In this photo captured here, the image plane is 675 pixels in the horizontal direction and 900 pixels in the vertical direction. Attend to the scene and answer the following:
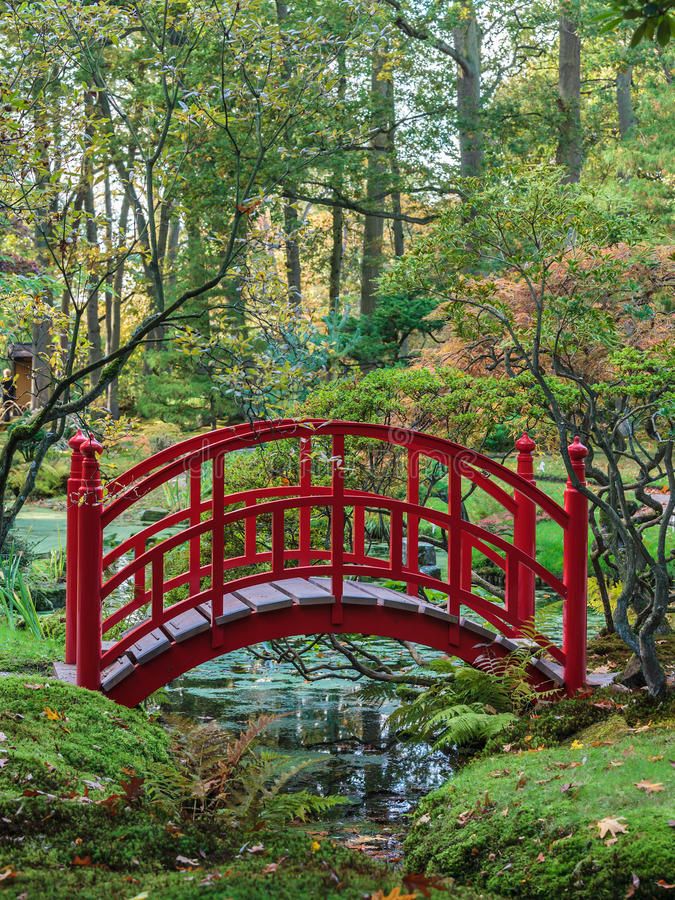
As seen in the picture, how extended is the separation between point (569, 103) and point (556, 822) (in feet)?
53.1

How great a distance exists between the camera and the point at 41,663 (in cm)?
629

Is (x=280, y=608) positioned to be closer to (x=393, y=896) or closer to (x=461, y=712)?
(x=461, y=712)

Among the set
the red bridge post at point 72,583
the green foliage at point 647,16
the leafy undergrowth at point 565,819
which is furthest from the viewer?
the red bridge post at point 72,583

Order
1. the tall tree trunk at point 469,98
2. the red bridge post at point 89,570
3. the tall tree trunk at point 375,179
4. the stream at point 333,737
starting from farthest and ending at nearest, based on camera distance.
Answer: the tall tree trunk at point 469,98
the tall tree trunk at point 375,179
the stream at point 333,737
the red bridge post at point 89,570

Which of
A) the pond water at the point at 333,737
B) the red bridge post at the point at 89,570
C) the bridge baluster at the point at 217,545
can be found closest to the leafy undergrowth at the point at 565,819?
the pond water at the point at 333,737

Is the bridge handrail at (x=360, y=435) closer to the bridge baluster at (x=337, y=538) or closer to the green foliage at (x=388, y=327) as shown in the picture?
the bridge baluster at (x=337, y=538)

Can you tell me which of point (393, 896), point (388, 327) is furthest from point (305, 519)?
point (388, 327)

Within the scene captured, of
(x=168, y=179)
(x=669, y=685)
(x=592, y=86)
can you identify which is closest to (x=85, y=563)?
(x=168, y=179)

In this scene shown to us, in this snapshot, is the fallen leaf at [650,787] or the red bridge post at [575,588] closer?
the fallen leaf at [650,787]

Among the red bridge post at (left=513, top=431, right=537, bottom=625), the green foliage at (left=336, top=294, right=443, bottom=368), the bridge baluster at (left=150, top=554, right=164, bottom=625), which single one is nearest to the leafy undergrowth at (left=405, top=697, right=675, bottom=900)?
the red bridge post at (left=513, top=431, right=537, bottom=625)

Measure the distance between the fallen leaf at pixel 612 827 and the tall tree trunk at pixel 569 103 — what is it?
1491 cm

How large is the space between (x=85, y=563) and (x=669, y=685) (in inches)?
132

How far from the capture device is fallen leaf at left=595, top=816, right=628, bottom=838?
3.96 metres

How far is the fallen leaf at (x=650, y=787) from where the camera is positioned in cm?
425
